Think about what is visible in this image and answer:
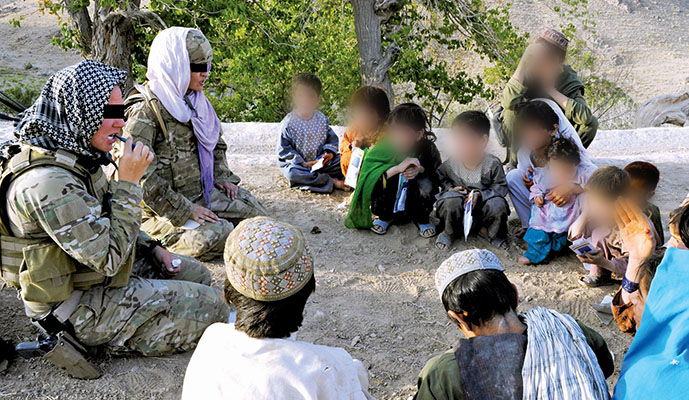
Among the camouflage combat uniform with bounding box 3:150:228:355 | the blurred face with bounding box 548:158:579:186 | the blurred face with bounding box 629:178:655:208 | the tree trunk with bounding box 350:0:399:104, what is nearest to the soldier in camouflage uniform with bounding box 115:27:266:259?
the camouflage combat uniform with bounding box 3:150:228:355

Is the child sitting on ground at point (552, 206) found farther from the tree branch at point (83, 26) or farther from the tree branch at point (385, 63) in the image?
the tree branch at point (83, 26)

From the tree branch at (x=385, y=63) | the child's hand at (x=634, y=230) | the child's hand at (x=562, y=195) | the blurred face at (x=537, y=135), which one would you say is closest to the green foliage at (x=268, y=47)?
the tree branch at (x=385, y=63)

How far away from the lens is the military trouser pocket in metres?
2.51

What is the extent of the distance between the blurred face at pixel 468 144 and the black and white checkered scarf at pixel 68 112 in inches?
98.0

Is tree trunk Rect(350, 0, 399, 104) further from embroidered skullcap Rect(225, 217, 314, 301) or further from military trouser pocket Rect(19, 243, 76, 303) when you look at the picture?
embroidered skullcap Rect(225, 217, 314, 301)

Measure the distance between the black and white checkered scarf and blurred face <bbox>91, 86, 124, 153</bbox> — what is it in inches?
1.7

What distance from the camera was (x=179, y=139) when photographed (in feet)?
13.1

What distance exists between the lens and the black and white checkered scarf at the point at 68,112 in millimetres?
2506

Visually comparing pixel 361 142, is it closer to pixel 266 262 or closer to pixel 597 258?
pixel 597 258

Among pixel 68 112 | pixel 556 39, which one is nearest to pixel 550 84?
pixel 556 39

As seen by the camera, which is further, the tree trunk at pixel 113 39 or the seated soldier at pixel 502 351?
the tree trunk at pixel 113 39

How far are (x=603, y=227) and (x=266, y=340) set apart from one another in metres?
2.63

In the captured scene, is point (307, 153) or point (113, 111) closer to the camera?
point (113, 111)

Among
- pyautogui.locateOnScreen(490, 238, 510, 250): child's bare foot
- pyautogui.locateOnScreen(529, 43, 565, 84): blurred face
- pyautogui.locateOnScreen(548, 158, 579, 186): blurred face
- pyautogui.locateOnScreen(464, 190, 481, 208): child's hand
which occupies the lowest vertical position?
pyautogui.locateOnScreen(490, 238, 510, 250): child's bare foot
